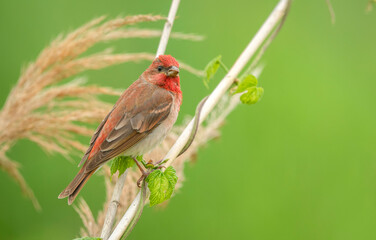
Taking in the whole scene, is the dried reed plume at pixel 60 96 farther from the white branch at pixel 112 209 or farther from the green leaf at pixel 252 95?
the green leaf at pixel 252 95

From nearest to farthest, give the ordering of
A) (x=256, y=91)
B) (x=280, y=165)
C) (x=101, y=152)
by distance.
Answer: (x=256, y=91) → (x=101, y=152) → (x=280, y=165)

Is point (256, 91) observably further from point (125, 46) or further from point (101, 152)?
point (125, 46)

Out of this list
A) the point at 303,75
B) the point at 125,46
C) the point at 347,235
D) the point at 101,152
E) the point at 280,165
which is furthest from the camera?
the point at 303,75

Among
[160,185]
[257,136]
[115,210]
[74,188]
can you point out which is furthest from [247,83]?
[257,136]

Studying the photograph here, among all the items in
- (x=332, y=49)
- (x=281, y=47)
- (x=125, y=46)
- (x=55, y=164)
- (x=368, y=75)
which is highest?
(x=125, y=46)

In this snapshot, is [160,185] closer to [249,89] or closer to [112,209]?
[112,209]

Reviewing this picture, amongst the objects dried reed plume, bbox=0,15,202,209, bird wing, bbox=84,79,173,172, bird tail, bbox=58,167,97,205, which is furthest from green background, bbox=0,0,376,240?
bird tail, bbox=58,167,97,205

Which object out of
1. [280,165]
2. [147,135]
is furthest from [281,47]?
[147,135]

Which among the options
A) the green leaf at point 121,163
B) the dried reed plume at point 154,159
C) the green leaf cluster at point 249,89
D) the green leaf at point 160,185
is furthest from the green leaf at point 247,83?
the green leaf at point 121,163
